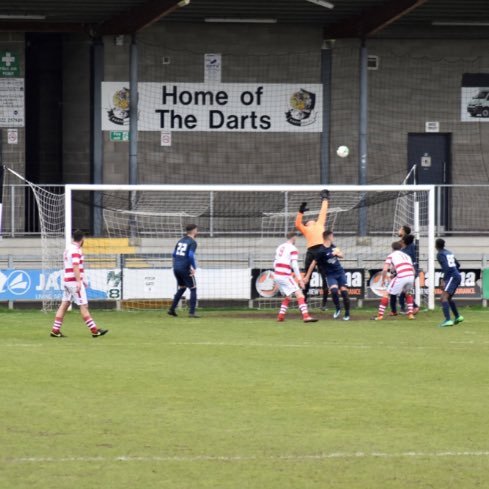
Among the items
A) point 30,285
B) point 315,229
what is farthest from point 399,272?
point 30,285

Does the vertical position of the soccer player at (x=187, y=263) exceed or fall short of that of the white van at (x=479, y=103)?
it falls short

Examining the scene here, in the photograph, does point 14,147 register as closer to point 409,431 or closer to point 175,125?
point 175,125

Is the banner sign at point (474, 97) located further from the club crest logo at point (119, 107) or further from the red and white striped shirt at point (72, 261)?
the red and white striped shirt at point (72, 261)

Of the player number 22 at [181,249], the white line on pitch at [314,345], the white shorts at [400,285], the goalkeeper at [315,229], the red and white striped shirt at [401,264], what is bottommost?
the white line on pitch at [314,345]

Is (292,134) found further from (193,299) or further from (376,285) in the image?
(193,299)

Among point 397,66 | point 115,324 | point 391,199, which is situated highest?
point 397,66

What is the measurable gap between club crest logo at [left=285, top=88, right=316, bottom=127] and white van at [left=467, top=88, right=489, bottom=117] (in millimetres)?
4423

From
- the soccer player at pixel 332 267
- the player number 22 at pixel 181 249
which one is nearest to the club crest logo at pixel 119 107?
the player number 22 at pixel 181 249

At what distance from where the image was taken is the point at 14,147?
3341 centimetres

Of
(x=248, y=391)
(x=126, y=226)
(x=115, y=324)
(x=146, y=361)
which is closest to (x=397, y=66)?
(x=126, y=226)

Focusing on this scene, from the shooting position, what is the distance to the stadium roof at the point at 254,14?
31.0 m

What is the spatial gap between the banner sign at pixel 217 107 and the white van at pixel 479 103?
4.27m

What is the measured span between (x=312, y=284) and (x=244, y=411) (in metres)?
15.8

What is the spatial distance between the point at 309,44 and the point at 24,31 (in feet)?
25.2
